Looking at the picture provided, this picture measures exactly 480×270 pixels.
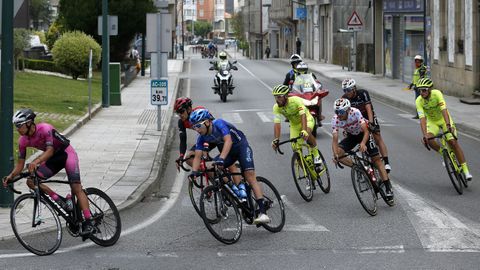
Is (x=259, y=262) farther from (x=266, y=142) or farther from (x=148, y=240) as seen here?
(x=266, y=142)

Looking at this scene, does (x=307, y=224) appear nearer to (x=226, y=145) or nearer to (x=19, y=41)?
(x=226, y=145)

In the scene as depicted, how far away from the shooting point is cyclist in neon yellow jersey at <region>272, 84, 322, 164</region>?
13.5 m

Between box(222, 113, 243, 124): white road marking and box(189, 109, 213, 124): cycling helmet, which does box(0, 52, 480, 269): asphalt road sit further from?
box(222, 113, 243, 124): white road marking

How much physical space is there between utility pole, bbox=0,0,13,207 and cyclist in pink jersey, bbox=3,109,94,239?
2.48 m

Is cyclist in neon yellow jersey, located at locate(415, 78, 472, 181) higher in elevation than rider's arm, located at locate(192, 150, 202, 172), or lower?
higher

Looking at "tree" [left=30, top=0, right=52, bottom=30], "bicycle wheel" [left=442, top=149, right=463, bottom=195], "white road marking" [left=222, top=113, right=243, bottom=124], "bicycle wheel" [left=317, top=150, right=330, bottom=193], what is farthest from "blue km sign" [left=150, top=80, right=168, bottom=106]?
"tree" [left=30, top=0, right=52, bottom=30]

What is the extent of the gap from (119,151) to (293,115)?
6.09 m

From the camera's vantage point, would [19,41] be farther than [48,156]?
Yes

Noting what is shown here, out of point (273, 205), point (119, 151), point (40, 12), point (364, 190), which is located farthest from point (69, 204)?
point (40, 12)

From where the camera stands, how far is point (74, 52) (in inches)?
1586

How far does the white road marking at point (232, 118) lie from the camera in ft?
87.9

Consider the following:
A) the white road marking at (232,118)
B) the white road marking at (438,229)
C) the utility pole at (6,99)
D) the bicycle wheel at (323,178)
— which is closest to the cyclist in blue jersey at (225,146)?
the white road marking at (438,229)

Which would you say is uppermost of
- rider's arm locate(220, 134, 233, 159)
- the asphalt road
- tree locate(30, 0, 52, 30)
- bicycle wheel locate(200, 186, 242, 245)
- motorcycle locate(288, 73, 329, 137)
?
tree locate(30, 0, 52, 30)

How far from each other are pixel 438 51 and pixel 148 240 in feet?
93.2
